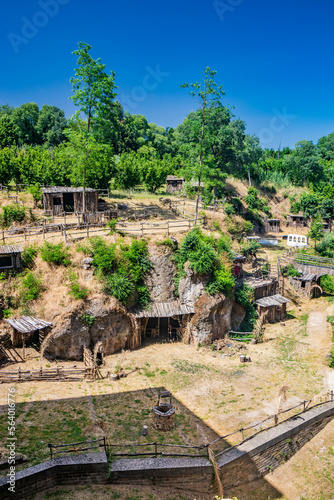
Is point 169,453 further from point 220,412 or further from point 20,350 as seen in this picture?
point 20,350

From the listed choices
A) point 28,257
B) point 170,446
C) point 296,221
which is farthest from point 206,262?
point 296,221

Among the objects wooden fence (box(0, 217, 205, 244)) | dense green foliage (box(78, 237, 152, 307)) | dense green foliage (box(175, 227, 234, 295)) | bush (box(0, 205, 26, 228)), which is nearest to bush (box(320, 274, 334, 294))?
dense green foliage (box(175, 227, 234, 295))

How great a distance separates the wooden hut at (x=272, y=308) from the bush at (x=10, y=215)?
852 inches

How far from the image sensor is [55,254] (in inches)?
993

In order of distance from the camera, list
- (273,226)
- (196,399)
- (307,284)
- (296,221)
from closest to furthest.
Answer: (196,399) → (307,284) → (273,226) → (296,221)

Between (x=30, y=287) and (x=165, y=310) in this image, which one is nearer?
(x=30, y=287)

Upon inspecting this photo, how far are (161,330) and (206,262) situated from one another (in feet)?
20.9

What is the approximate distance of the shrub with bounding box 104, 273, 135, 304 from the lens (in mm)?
24797

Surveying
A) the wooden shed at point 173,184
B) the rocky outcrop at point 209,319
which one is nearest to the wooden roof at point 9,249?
the rocky outcrop at point 209,319

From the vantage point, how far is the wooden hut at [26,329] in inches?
839

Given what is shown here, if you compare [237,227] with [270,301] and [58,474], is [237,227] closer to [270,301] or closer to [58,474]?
[270,301]

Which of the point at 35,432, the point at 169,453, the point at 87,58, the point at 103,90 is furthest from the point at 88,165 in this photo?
the point at 169,453

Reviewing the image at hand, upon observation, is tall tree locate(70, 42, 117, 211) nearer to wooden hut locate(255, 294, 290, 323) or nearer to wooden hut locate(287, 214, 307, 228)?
wooden hut locate(255, 294, 290, 323)

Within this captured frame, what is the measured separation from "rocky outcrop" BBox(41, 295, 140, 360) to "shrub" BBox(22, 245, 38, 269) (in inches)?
188
